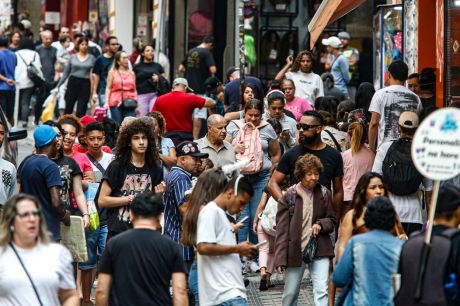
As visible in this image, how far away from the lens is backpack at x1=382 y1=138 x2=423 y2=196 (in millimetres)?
12391

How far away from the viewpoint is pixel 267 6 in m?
27.8

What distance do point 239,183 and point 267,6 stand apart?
713 inches

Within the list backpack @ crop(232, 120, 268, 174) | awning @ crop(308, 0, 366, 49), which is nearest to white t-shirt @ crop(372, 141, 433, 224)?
backpack @ crop(232, 120, 268, 174)

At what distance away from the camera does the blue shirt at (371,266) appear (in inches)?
355

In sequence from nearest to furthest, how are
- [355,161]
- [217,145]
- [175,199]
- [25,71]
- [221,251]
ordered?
[221,251] → [175,199] → [355,161] → [217,145] → [25,71]

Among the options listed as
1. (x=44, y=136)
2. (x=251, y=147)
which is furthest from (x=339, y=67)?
(x=44, y=136)

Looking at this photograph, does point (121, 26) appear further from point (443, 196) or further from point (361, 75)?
point (443, 196)

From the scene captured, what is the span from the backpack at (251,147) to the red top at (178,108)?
9.76ft

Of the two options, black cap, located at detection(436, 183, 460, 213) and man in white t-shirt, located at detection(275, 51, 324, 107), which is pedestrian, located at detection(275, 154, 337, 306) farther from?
man in white t-shirt, located at detection(275, 51, 324, 107)

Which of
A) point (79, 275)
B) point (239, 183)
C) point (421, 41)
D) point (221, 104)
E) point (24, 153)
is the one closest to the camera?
point (239, 183)

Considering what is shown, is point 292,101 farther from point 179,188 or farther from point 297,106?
point 179,188

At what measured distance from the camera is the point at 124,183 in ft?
39.9

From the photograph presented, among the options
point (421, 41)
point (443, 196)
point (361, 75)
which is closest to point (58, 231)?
point (443, 196)

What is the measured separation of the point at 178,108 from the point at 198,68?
5021 millimetres
